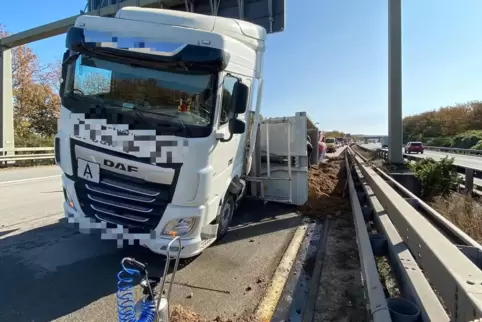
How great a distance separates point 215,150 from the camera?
4.33m

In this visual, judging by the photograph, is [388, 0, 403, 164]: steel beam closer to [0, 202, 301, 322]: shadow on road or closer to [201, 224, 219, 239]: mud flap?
[0, 202, 301, 322]: shadow on road

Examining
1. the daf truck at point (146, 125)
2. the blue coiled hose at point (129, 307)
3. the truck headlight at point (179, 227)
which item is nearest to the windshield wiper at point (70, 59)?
the daf truck at point (146, 125)

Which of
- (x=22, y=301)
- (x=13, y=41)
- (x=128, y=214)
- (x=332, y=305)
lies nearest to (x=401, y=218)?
(x=332, y=305)

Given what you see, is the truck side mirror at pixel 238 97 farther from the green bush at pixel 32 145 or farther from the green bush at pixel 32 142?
the green bush at pixel 32 142

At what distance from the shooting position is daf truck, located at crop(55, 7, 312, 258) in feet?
13.0

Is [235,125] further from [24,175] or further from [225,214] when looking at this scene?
[24,175]

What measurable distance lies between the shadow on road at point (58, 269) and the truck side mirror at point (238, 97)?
2.21 m

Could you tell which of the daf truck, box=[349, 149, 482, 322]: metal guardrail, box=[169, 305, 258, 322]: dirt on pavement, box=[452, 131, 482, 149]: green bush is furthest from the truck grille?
box=[452, 131, 482, 149]: green bush

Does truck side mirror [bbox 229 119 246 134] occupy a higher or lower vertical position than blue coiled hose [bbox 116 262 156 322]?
higher

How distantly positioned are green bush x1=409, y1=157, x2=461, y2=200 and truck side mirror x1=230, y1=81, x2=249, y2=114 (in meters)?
7.43

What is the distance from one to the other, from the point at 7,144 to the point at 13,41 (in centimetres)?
567

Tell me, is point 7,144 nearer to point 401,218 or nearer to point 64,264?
point 64,264

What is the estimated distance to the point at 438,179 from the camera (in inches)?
388

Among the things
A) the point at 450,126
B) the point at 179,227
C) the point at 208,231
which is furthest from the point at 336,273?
the point at 450,126
